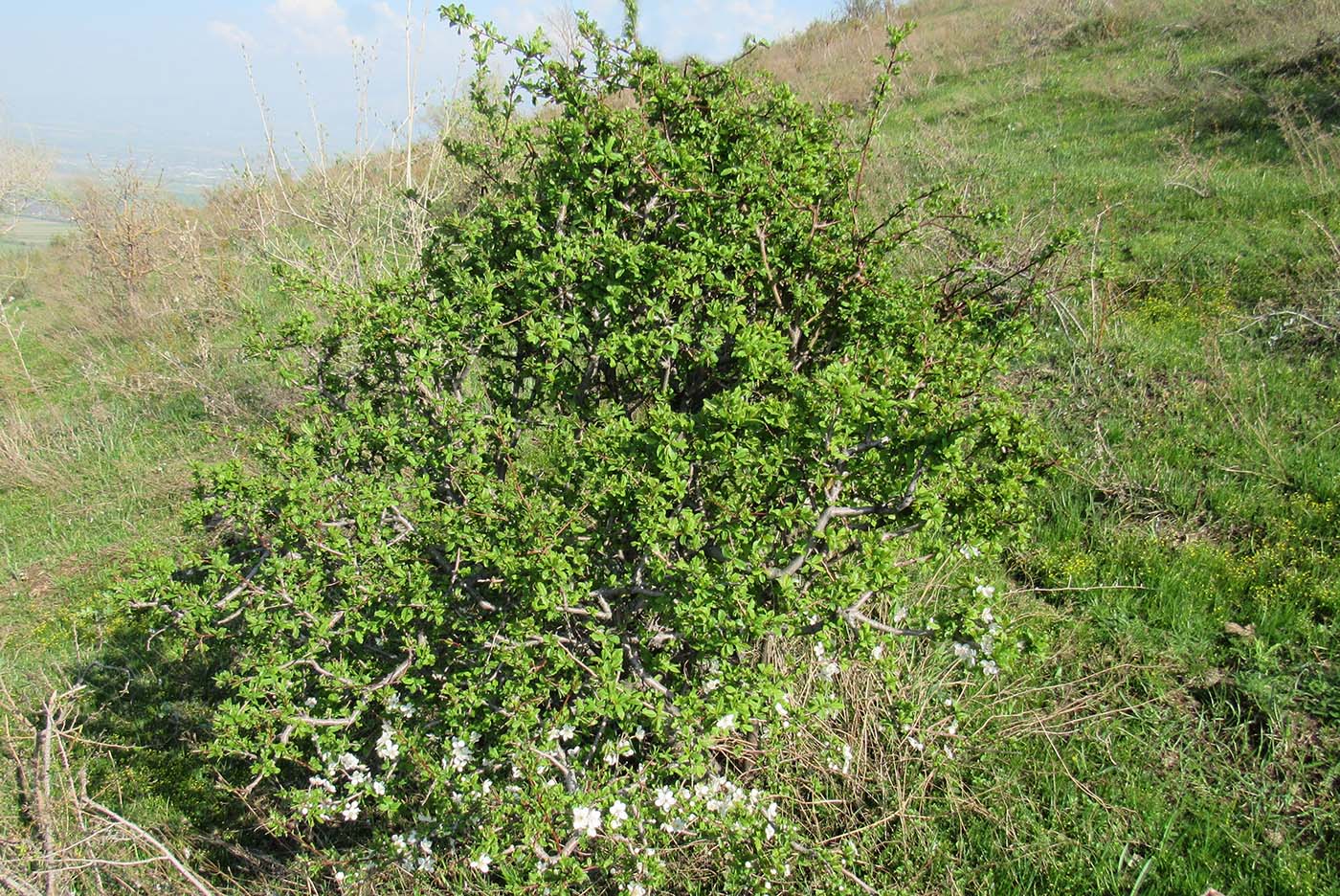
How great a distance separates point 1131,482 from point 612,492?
335 centimetres

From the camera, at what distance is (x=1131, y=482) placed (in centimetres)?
443

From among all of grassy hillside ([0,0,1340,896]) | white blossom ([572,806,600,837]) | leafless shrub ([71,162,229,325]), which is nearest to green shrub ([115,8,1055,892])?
white blossom ([572,806,600,837])

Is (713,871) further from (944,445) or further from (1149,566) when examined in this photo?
(1149,566)

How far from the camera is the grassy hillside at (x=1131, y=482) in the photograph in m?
2.97

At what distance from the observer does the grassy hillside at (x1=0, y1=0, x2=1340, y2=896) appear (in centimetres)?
297

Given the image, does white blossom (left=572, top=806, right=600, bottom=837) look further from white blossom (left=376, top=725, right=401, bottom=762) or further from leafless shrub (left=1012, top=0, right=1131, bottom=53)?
leafless shrub (left=1012, top=0, right=1131, bottom=53)

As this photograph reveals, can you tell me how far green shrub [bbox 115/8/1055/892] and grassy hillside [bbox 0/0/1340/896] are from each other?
2.22 ft

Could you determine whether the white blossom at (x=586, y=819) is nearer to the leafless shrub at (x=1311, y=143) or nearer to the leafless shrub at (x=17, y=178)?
the leafless shrub at (x=1311, y=143)

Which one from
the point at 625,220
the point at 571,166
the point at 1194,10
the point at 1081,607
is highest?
the point at 1194,10

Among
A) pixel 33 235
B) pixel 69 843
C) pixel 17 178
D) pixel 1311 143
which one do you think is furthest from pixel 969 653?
pixel 33 235

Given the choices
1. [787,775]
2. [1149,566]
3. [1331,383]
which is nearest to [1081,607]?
[1149,566]

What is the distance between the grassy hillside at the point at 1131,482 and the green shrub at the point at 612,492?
2.22ft

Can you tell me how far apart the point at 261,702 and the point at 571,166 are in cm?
244

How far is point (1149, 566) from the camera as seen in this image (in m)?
3.93
